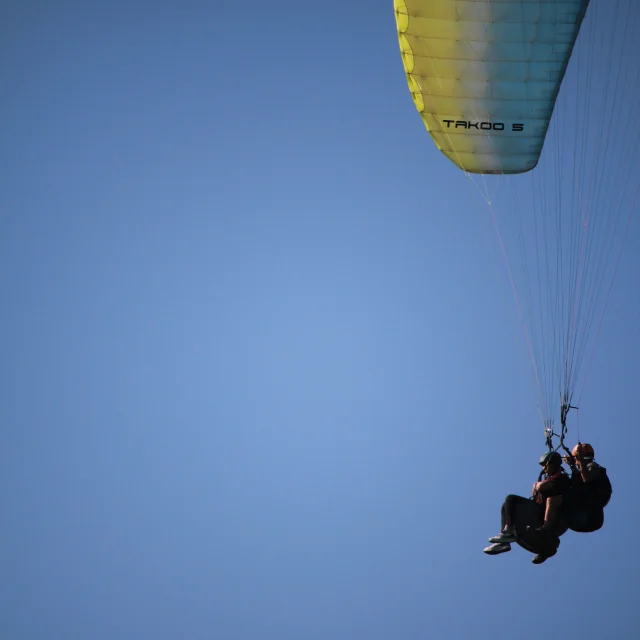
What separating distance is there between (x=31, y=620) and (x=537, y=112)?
494 ft

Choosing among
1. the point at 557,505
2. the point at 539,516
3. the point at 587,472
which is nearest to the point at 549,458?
the point at 587,472

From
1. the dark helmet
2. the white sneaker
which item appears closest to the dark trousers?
the white sneaker

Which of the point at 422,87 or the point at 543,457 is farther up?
the point at 422,87

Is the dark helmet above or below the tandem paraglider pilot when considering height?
above

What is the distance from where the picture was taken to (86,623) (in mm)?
156000

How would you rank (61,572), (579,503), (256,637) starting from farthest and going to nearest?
(61,572) → (256,637) → (579,503)

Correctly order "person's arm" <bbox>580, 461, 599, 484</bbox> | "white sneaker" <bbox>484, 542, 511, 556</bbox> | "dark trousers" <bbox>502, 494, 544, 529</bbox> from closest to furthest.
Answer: "person's arm" <bbox>580, 461, 599, 484</bbox> < "white sneaker" <bbox>484, 542, 511, 556</bbox> < "dark trousers" <bbox>502, 494, 544, 529</bbox>

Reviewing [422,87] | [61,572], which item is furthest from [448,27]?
[61,572]

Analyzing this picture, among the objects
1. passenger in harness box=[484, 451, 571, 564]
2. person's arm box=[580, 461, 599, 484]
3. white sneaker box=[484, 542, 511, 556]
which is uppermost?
person's arm box=[580, 461, 599, 484]

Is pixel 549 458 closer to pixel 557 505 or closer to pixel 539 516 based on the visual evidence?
pixel 557 505

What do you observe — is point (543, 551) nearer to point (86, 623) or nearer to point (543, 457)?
point (543, 457)

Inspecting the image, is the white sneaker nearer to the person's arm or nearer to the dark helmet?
the dark helmet

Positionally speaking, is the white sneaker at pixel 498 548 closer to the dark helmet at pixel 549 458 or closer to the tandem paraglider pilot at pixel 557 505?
the tandem paraglider pilot at pixel 557 505

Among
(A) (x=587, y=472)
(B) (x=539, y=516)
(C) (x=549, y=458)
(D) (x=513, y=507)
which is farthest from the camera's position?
(D) (x=513, y=507)
